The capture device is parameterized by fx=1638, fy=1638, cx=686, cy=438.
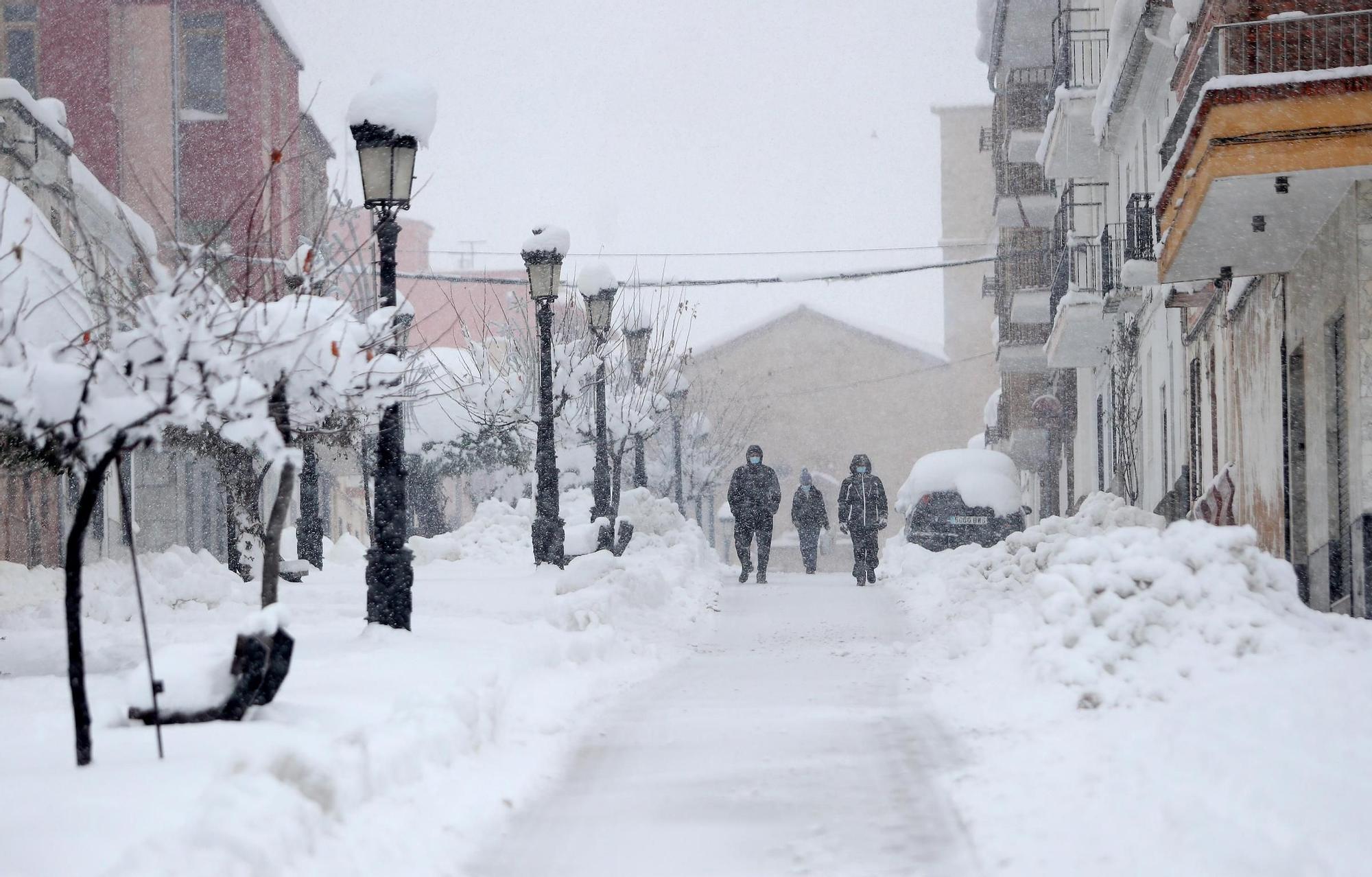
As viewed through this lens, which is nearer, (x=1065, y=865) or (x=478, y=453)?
(x=1065, y=865)

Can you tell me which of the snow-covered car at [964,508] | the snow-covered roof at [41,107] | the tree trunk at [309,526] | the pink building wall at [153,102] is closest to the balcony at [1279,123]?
the tree trunk at [309,526]

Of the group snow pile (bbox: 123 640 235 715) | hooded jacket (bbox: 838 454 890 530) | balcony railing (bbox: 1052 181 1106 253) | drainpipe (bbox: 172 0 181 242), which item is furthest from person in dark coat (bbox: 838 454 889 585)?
snow pile (bbox: 123 640 235 715)

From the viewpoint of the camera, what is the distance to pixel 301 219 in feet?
119

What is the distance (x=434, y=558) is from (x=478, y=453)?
56.8ft

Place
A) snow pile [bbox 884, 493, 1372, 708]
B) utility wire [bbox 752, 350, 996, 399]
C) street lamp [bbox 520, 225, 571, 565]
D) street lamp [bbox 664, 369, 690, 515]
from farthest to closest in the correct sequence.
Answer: utility wire [bbox 752, 350, 996, 399] → street lamp [bbox 664, 369, 690, 515] → street lamp [bbox 520, 225, 571, 565] → snow pile [bbox 884, 493, 1372, 708]

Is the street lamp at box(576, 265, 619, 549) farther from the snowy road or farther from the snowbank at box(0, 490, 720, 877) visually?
the snowy road

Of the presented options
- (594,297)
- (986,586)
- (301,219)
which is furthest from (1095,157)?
(301,219)

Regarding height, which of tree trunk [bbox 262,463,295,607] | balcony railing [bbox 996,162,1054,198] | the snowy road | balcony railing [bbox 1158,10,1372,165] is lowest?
the snowy road

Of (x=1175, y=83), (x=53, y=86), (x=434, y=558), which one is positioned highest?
(x=53, y=86)

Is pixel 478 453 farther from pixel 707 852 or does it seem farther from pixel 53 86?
pixel 707 852

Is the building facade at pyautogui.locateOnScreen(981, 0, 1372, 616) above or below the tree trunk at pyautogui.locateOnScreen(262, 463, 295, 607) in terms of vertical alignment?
above

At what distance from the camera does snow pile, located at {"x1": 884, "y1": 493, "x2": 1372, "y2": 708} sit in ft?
28.0

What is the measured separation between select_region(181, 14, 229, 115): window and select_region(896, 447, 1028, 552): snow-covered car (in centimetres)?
1549

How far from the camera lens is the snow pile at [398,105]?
431 inches
